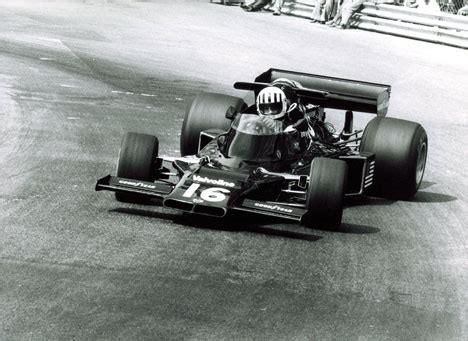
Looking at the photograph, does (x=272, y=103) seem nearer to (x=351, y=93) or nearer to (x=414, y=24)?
(x=351, y=93)

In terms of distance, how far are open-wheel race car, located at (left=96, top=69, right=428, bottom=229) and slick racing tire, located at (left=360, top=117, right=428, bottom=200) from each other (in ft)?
0.04

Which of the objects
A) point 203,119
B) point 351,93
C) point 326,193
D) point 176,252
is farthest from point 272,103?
point 176,252

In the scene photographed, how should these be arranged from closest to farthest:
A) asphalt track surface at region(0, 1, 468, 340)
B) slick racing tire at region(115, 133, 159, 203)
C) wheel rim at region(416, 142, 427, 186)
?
asphalt track surface at region(0, 1, 468, 340) < slick racing tire at region(115, 133, 159, 203) < wheel rim at region(416, 142, 427, 186)

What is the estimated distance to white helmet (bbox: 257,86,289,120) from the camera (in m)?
11.5

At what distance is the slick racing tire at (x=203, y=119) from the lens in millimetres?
12633

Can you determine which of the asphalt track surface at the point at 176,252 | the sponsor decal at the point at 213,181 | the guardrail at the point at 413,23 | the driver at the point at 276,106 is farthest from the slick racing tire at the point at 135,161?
the guardrail at the point at 413,23

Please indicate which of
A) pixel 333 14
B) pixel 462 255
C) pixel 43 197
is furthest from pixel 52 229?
pixel 333 14

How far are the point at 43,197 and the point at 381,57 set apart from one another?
57.2 ft

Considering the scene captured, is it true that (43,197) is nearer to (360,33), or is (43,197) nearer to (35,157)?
(35,157)

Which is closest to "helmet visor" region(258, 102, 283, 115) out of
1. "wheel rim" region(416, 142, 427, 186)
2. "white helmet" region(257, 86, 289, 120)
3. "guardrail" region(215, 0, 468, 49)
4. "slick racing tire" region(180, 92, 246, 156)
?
"white helmet" region(257, 86, 289, 120)

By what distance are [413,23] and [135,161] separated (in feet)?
72.5

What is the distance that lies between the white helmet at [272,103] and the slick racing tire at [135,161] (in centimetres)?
147

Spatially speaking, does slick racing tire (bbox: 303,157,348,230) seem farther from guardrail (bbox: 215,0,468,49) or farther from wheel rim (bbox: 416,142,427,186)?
guardrail (bbox: 215,0,468,49)

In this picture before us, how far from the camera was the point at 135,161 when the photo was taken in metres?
10.6
